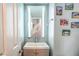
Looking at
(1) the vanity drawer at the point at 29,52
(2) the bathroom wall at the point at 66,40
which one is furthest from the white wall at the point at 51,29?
(1) the vanity drawer at the point at 29,52

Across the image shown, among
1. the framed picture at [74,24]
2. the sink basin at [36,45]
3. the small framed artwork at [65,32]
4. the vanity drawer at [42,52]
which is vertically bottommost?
the vanity drawer at [42,52]

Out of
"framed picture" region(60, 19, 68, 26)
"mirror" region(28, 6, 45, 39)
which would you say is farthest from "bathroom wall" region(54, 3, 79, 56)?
"mirror" region(28, 6, 45, 39)

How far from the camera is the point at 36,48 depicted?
162cm

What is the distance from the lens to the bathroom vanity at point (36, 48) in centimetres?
159

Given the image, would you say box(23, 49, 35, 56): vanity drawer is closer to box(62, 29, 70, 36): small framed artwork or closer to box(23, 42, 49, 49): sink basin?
box(23, 42, 49, 49): sink basin

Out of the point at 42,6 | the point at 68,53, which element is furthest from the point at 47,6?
the point at 68,53

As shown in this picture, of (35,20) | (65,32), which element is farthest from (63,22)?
(35,20)

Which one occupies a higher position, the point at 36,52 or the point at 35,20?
the point at 35,20

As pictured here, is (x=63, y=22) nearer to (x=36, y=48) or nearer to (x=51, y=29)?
(x=51, y=29)

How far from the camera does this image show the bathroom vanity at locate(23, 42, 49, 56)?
1.59 m

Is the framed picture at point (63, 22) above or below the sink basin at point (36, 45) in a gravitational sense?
above

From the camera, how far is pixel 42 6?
5.14 feet

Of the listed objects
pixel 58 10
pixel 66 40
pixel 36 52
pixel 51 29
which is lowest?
pixel 36 52

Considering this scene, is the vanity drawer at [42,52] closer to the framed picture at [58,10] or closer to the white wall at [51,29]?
the white wall at [51,29]
